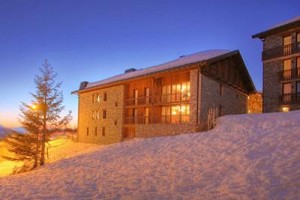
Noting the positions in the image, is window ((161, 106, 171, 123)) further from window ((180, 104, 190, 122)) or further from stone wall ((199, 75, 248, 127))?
stone wall ((199, 75, 248, 127))

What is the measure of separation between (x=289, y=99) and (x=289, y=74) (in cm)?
240

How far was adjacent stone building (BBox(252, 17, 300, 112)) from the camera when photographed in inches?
1046

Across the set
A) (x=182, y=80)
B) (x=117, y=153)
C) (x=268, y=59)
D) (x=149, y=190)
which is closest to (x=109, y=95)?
(x=182, y=80)

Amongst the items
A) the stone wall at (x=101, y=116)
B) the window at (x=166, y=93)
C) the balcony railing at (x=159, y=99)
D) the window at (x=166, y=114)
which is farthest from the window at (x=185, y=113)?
the stone wall at (x=101, y=116)

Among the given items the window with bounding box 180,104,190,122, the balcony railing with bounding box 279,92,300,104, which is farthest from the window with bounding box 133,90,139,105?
Result: the balcony railing with bounding box 279,92,300,104

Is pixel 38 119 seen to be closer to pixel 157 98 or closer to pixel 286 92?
pixel 157 98

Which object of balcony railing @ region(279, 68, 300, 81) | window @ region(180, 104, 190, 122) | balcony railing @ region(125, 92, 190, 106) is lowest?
window @ region(180, 104, 190, 122)

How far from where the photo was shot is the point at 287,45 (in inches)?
1079

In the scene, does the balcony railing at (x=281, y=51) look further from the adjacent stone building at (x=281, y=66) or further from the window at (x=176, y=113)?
the window at (x=176, y=113)

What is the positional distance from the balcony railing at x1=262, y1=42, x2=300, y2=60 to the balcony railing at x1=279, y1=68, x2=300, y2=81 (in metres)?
1.71

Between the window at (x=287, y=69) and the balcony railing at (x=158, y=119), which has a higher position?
the window at (x=287, y=69)

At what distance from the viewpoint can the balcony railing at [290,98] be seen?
26422 mm

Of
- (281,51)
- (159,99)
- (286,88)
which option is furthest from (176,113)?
(281,51)

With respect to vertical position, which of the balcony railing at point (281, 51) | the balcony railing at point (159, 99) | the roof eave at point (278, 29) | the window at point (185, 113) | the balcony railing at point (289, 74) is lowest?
the window at point (185, 113)
